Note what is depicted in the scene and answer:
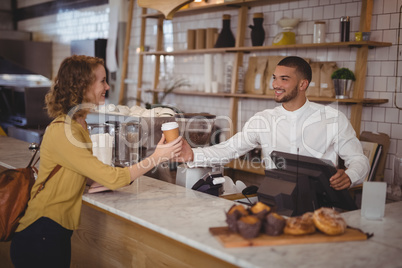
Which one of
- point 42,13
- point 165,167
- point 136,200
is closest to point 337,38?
point 165,167

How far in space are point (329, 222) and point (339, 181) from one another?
0.70m

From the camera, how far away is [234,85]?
16.6 ft

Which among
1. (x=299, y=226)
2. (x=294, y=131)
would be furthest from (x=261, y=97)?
(x=299, y=226)

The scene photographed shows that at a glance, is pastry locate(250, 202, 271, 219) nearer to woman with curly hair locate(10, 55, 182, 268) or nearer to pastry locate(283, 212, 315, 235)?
pastry locate(283, 212, 315, 235)

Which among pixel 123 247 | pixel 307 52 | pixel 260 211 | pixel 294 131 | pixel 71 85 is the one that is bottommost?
pixel 123 247

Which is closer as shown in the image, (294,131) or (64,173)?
(64,173)

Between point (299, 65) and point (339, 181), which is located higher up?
point (299, 65)

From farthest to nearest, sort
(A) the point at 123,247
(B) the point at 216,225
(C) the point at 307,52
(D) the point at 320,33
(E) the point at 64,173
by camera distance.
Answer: (C) the point at 307,52 < (D) the point at 320,33 < (A) the point at 123,247 < (E) the point at 64,173 < (B) the point at 216,225

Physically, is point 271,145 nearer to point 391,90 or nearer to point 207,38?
point 391,90

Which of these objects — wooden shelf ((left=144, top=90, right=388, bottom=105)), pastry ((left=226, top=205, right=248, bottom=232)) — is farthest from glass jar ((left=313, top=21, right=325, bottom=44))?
pastry ((left=226, top=205, right=248, bottom=232))

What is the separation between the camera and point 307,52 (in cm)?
473

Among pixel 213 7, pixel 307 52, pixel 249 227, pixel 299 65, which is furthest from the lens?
pixel 213 7

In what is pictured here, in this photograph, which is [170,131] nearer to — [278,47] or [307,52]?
[278,47]

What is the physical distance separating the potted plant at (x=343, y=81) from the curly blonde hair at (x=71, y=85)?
2.58 meters
